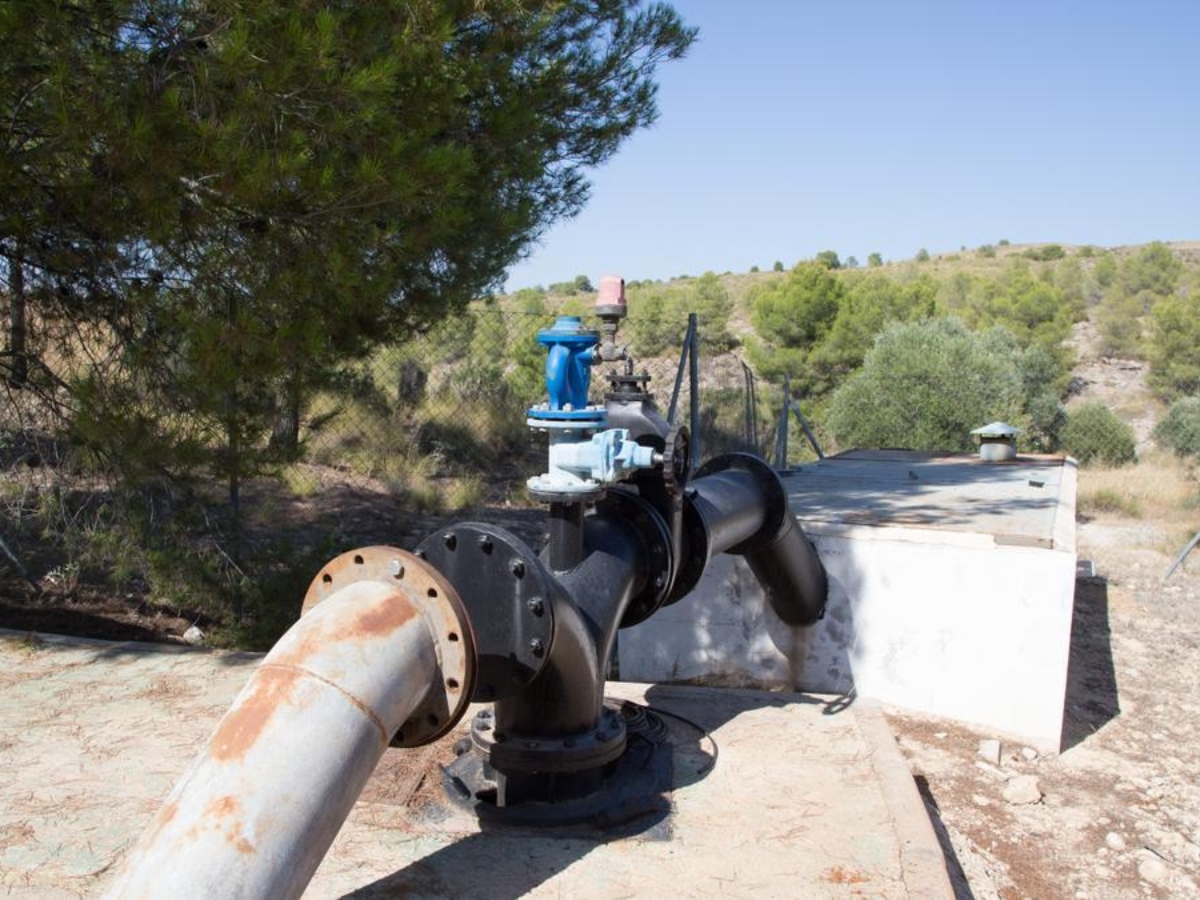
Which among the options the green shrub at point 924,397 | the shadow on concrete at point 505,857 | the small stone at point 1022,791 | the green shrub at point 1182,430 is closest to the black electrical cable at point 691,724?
the shadow on concrete at point 505,857

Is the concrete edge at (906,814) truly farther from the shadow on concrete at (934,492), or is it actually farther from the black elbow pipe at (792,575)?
the shadow on concrete at (934,492)

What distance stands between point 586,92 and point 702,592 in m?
3.02

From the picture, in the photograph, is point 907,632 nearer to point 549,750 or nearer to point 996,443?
point 549,750

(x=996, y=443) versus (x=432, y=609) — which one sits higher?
(x=432, y=609)

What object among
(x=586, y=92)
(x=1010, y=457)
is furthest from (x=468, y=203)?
(x=1010, y=457)

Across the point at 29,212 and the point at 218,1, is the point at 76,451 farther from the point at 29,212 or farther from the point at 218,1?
the point at 218,1

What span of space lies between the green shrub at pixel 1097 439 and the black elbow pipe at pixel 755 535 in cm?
1405

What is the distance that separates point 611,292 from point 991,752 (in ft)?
8.61

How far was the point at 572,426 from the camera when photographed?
2.85 meters

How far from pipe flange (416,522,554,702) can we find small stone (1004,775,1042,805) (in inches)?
95.0

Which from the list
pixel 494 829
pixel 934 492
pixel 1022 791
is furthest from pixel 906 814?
pixel 934 492

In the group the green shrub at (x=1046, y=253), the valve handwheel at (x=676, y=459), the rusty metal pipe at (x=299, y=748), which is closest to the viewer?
the rusty metal pipe at (x=299, y=748)

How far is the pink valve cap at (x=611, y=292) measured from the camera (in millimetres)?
3160

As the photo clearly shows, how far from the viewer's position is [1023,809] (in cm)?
415
